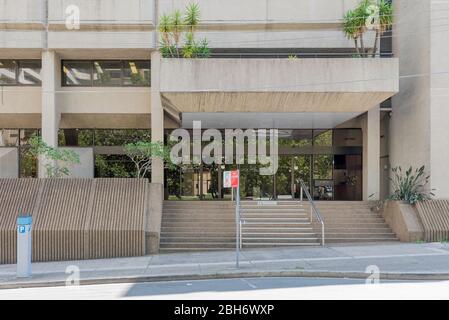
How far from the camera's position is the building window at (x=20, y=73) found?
20.4 m

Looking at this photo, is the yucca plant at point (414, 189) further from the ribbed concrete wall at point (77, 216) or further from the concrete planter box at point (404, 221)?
the ribbed concrete wall at point (77, 216)

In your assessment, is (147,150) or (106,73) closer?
(147,150)

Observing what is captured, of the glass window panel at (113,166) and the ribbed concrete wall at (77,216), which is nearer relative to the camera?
the ribbed concrete wall at (77,216)

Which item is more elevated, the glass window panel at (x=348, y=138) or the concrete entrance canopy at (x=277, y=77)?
the concrete entrance canopy at (x=277, y=77)

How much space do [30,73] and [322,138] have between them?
15138 millimetres

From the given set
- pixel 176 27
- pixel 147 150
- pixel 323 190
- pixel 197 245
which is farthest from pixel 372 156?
pixel 176 27

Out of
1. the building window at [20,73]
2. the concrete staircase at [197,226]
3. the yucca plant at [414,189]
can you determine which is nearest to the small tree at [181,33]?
the concrete staircase at [197,226]

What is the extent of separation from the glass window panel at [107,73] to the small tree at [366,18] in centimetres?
1057

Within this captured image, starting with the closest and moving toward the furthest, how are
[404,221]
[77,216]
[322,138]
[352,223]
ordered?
[77,216]
[404,221]
[352,223]
[322,138]

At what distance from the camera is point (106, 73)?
2080 cm

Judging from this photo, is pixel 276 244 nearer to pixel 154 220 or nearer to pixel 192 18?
pixel 154 220

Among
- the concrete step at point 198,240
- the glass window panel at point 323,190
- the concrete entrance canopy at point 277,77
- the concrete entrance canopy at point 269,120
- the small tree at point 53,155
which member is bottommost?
the concrete step at point 198,240
